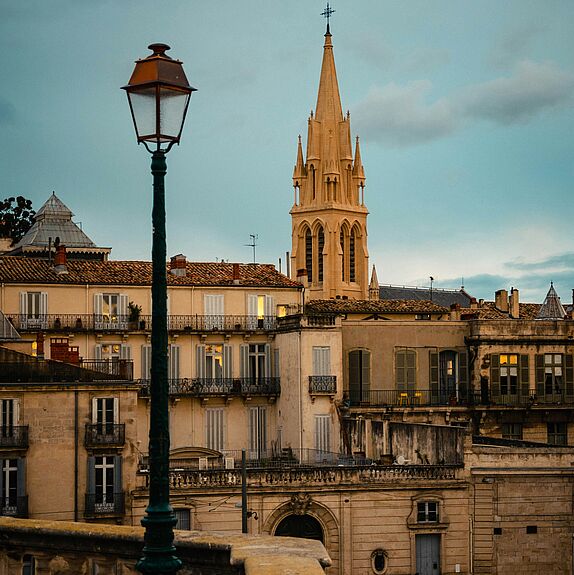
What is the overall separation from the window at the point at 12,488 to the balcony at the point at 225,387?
16595 mm

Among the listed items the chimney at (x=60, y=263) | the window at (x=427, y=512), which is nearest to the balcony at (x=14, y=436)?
the window at (x=427, y=512)

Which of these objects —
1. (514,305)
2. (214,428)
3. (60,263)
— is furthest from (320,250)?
(60,263)

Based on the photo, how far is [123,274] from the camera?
61.2 metres

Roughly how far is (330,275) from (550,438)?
74263 mm

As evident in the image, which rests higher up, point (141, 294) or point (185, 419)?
point (141, 294)

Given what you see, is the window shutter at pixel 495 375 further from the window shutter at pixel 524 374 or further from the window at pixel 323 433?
the window at pixel 323 433

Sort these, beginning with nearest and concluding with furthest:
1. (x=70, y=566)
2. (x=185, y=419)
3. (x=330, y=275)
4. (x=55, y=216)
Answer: (x=70, y=566) → (x=185, y=419) → (x=55, y=216) → (x=330, y=275)

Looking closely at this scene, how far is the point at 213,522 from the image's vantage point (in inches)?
1681

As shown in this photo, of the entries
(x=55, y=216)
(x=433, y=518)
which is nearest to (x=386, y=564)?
(x=433, y=518)

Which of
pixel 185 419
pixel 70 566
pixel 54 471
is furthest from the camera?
pixel 185 419

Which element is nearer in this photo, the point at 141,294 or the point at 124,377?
the point at 124,377

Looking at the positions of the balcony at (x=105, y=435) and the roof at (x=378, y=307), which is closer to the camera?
the balcony at (x=105, y=435)

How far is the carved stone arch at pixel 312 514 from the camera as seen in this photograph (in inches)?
1720

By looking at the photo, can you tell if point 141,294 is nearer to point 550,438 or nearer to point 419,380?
point 419,380
